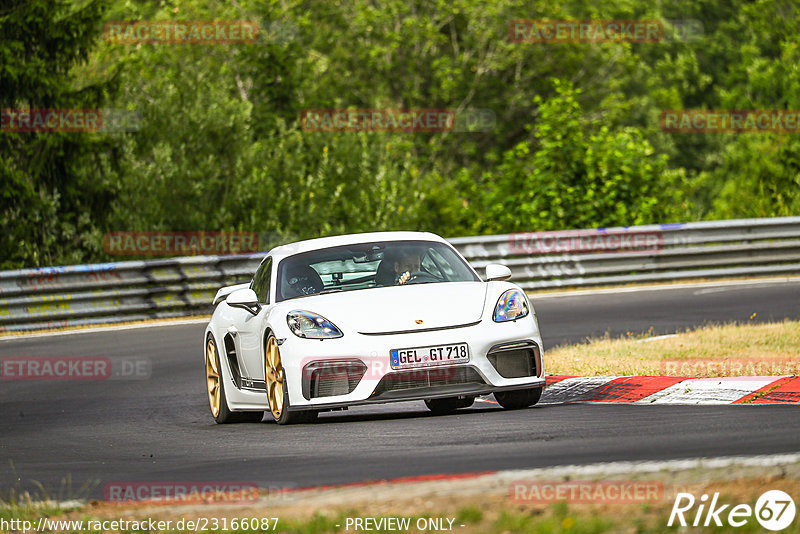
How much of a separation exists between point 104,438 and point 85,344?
7.70m

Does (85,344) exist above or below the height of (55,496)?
below

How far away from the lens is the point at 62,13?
77.9 feet

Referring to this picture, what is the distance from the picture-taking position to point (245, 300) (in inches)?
384

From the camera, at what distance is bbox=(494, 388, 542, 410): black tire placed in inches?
372

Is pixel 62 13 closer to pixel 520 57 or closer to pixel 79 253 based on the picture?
pixel 79 253

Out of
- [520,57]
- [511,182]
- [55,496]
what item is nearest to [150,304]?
[511,182]

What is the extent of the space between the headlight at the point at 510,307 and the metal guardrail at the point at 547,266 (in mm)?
11422

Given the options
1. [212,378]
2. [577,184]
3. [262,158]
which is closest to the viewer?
[212,378]
